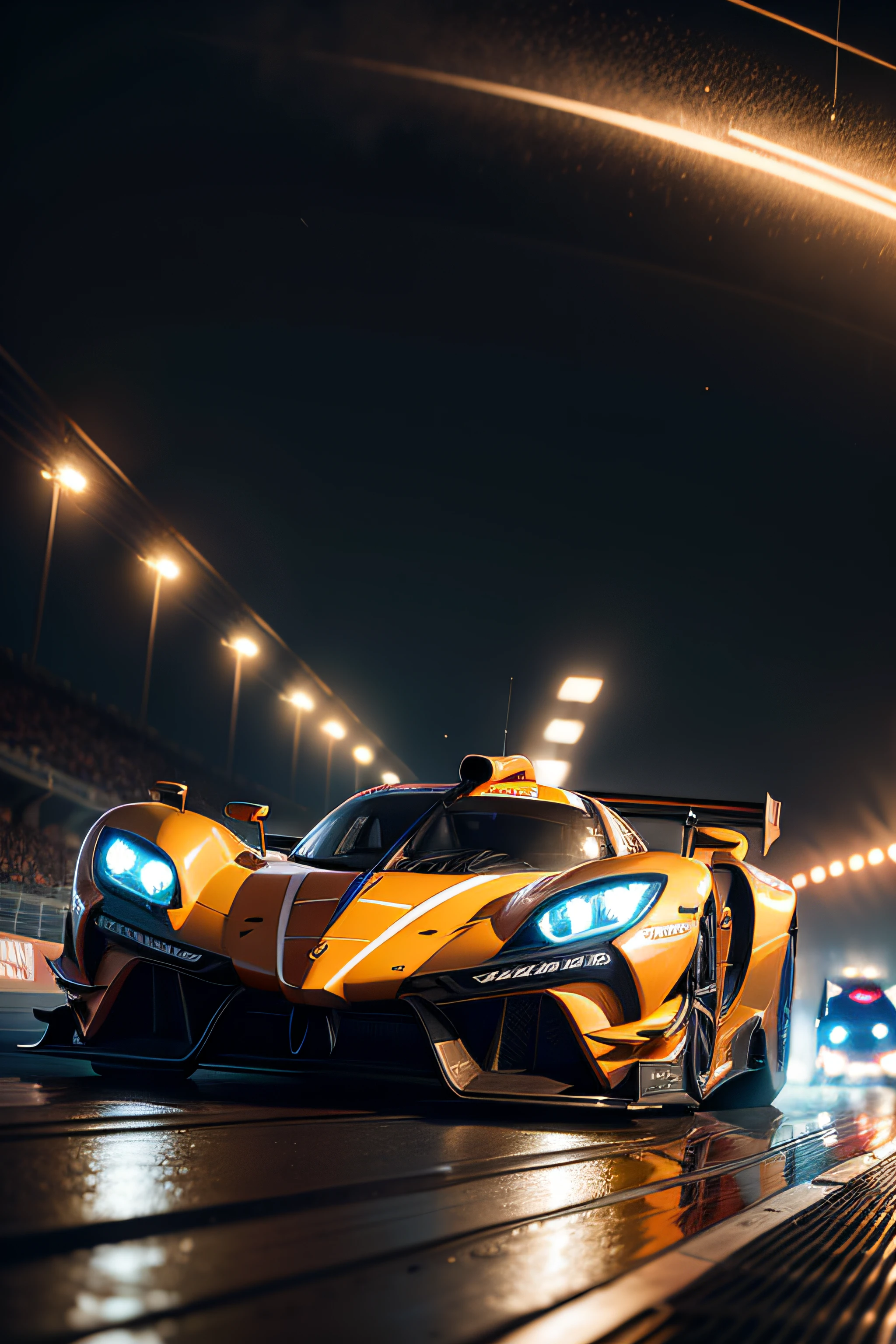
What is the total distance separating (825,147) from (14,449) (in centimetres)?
2376

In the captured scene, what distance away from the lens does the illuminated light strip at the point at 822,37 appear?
10.5 metres

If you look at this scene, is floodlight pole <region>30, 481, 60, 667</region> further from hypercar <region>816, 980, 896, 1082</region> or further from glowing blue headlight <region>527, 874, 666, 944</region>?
glowing blue headlight <region>527, 874, 666, 944</region>

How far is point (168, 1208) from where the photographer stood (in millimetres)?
1990

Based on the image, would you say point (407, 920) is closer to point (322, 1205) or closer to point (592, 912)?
point (592, 912)

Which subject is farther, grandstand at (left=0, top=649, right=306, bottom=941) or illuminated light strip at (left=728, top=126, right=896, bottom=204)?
grandstand at (left=0, top=649, right=306, bottom=941)

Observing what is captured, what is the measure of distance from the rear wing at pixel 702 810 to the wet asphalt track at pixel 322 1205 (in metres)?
2.50

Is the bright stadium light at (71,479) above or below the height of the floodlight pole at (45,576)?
above

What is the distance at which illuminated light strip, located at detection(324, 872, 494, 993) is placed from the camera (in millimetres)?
3764

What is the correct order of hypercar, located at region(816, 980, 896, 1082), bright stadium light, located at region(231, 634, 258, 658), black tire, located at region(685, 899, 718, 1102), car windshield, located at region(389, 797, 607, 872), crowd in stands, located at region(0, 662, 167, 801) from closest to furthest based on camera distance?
black tire, located at region(685, 899, 718, 1102)
car windshield, located at region(389, 797, 607, 872)
hypercar, located at region(816, 980, 896, 1082)
crowd in stands, located at region(0, 662, 167, 801)
bright stadium light, located at region(231, 634, 258, 658)

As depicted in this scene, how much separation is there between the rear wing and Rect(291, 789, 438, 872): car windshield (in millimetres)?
991

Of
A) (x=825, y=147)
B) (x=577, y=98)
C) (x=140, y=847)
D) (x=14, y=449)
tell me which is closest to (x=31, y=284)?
(x=14, y=449)

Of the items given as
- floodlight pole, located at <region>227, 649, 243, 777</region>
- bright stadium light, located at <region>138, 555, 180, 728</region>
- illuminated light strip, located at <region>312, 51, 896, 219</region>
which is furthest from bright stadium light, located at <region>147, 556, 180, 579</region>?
illuminated light strip, located at <region>312, 51, 896, 219</region>

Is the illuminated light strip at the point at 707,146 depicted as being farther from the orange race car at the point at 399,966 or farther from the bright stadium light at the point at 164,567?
the bright stadium light at the point at 164,567

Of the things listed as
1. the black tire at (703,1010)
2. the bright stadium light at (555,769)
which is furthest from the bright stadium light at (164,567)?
the black tire at (703,1010)
